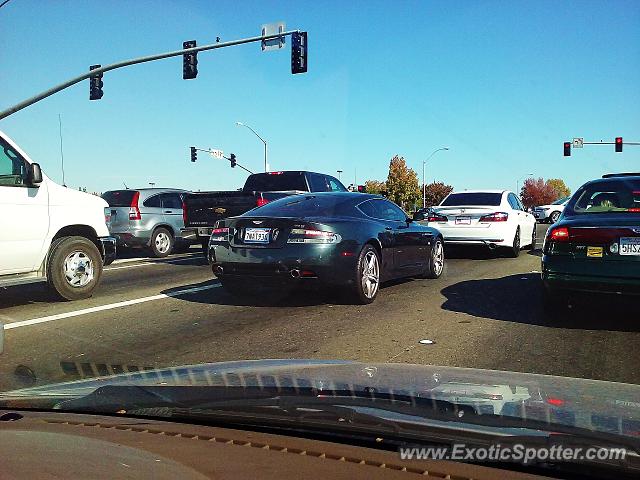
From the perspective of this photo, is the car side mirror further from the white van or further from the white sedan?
the white sedan

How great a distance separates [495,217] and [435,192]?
3290 inches

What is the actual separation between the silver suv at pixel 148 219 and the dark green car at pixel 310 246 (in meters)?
7.63

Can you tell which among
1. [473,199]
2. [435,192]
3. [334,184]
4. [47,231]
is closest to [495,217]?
[473,199]

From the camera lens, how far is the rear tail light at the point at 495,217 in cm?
1297

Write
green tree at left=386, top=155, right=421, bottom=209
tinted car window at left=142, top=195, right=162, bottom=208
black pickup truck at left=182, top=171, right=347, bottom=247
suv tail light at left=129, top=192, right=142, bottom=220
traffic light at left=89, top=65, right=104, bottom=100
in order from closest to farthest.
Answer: black pickup truck at left=182, top=171, right=347, bottom=247
suv tail light at left=129, top=192, right=142, bottom=220
tinted car window at left=142, top=195, right=162, bottom=208
traffic light at left=89, top=65, right=104, bottom=100
green tree at left=386, top=155, right=421, bottom=209

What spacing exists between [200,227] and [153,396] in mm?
11150

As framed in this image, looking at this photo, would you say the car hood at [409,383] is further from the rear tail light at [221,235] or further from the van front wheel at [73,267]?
the van front wheel at [73,267]

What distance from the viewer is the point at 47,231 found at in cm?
779

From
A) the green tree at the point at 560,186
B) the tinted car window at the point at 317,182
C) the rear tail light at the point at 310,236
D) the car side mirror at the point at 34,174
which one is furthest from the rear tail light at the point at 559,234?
the green tree at the point at 560,186

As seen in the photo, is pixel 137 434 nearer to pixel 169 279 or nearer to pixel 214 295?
pixel 214 295

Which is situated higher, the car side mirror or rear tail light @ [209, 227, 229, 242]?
the car side mirror

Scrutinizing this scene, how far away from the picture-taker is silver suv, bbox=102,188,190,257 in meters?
15.1

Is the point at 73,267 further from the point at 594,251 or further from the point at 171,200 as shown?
the point at 171,200

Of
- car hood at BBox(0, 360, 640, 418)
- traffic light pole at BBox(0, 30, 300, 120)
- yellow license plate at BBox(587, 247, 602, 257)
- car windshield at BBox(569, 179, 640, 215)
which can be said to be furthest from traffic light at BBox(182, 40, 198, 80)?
car hood at BBox(0, 360, 640, 418)
